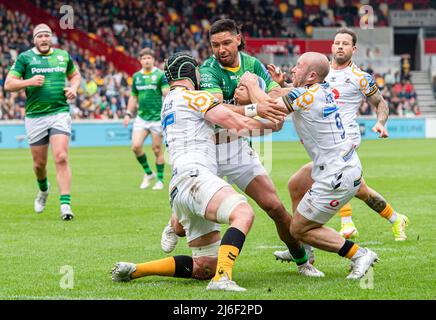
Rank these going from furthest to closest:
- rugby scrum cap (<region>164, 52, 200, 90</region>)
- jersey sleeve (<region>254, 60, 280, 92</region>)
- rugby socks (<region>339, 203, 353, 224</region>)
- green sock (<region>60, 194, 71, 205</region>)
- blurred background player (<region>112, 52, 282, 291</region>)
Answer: green sock (<region>60, 194, 71, 205</region>), rugby socks (<region>339, 203, 353, 224</region>), jersey sleeve (<region>254, 60, 280, 92</region>), rugby scrum cap (<region>164, 52, 200, 90</region>), blurred background player (<region>112, 52, 282, 291</region>)

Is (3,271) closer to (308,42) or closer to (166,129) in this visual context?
(166,129)

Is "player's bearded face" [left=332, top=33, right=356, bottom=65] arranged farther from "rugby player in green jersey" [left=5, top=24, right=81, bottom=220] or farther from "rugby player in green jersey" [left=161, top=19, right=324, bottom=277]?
"rugby player in green jersey" [left=5, top=24, right=81, bottom=220]

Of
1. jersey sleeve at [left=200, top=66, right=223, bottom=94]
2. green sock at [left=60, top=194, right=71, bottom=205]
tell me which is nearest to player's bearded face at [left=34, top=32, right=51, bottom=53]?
green sock at [left=60, top=194, right=71, bottom=205]

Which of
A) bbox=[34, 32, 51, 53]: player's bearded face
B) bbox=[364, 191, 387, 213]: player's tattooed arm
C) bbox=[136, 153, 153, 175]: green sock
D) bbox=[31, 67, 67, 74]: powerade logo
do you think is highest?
bbox=[34, 32, 51, 53]: player's bearded face

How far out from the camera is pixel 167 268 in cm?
Answer: 808

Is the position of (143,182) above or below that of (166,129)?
below

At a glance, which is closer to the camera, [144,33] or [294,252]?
[294,252]

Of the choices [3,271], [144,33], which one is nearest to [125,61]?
[144,33]

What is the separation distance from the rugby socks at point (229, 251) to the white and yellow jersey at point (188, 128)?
→ 29.0 inches

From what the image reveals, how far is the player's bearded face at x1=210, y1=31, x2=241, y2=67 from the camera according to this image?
350 inches

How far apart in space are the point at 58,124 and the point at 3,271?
4929 mm

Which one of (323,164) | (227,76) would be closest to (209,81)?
(227,76)

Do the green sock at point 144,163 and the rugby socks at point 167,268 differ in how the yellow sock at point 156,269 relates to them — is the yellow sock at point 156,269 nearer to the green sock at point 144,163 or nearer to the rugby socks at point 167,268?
the rugby socks at point 167,268
